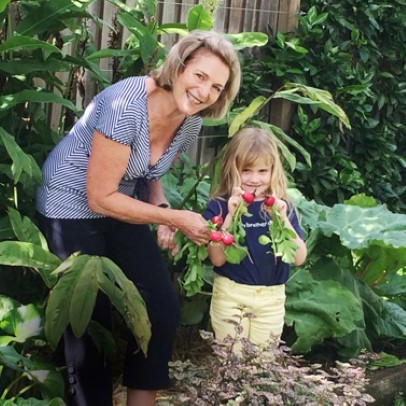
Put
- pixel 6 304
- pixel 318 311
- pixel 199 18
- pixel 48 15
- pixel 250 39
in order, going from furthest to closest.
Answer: pixel 250 39
pixel 318 311
pixel 199 18
pixel 48 15
pixel 6 304

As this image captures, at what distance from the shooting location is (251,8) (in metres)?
6.14

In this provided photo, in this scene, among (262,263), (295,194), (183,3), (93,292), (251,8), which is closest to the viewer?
(93,292)

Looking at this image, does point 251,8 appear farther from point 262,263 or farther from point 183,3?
point 262,263

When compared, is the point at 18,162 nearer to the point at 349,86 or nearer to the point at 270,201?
the point at 270,201

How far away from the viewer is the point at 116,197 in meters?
3.25

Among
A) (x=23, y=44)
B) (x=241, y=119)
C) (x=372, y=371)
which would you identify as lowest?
(x=372, y=371)

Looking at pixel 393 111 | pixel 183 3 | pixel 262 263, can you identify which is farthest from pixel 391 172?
pixel 262 263

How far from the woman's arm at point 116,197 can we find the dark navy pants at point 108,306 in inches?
9.0


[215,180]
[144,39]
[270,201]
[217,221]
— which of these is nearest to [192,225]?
[217,221]

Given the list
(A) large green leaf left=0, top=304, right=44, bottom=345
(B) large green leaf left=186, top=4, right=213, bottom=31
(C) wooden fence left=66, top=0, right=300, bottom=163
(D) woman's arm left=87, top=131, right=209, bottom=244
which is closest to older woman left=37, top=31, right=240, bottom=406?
(D) woman's arm left=87, top=131, right=209, bottom=244

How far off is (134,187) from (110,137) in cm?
45

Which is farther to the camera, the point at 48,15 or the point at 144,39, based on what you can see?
the point at 144,39

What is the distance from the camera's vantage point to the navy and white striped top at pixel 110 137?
3230 mm

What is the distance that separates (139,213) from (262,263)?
0.64 metres
